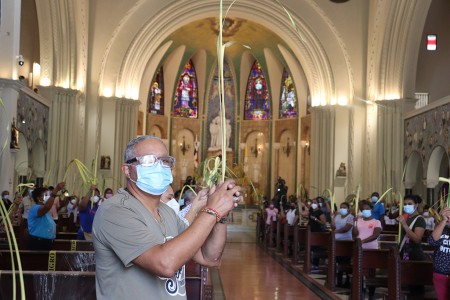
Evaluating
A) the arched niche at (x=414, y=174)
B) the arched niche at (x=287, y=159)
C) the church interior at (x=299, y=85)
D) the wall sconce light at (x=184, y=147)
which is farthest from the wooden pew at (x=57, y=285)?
the wall sconce light at (x=184, y=147)

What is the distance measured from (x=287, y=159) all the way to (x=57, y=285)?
2691 cm

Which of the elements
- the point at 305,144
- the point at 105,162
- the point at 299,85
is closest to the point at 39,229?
the point at 105,162

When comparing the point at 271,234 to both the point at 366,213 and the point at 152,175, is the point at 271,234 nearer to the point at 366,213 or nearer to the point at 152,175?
the point at 366,213

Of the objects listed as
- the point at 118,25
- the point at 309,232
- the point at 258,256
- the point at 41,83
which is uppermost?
the point at 118,25

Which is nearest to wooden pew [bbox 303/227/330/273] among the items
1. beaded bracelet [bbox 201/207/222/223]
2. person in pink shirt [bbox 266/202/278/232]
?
person in pink shirt [bbox 266/202/278/232]

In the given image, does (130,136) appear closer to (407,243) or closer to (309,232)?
(309,232)

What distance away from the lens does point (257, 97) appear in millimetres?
32719

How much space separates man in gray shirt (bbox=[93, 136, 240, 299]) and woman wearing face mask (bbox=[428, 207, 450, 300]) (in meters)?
3.42

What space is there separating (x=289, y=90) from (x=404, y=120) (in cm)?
1073

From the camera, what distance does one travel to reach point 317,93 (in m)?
24.5

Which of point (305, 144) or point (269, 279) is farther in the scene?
point (305, 144)

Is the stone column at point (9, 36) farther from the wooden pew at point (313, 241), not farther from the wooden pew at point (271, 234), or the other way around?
the wooden pew at point (271, 234)

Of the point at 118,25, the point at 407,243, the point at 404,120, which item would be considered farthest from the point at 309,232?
the point at 118,25

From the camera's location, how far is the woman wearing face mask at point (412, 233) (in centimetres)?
732
